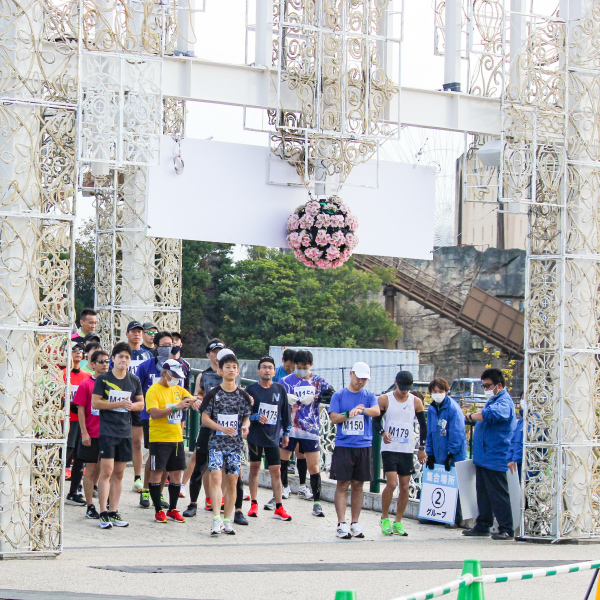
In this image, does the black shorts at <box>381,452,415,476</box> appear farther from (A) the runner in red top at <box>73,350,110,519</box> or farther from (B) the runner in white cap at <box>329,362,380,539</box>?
(A) the runner in red top at <box>73,350,110,519</box>

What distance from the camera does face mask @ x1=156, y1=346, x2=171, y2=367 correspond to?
12117 mm

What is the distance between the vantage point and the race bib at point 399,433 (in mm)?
11281

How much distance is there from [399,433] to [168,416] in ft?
8.12

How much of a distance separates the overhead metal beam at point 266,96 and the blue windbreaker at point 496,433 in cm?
325

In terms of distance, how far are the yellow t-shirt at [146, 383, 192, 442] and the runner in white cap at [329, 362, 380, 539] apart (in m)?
1.62

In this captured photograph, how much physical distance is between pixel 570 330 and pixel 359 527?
9.96ft

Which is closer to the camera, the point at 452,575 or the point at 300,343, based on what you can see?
the point at 452,575

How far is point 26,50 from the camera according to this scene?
886 centimetres

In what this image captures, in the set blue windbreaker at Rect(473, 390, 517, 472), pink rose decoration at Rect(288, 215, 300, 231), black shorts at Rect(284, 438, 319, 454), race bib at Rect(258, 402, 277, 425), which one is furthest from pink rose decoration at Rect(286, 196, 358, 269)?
blue windbreaker at Rect(473, 390, 517, 472)

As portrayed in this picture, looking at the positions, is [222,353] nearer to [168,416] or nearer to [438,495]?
[168,416]

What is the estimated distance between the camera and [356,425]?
36.0ft

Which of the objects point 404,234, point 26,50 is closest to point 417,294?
point 404,234

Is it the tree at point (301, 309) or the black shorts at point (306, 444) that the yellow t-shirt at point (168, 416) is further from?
the tree at point (301, 309)

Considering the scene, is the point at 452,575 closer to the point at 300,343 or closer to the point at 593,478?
the point at 593,478
